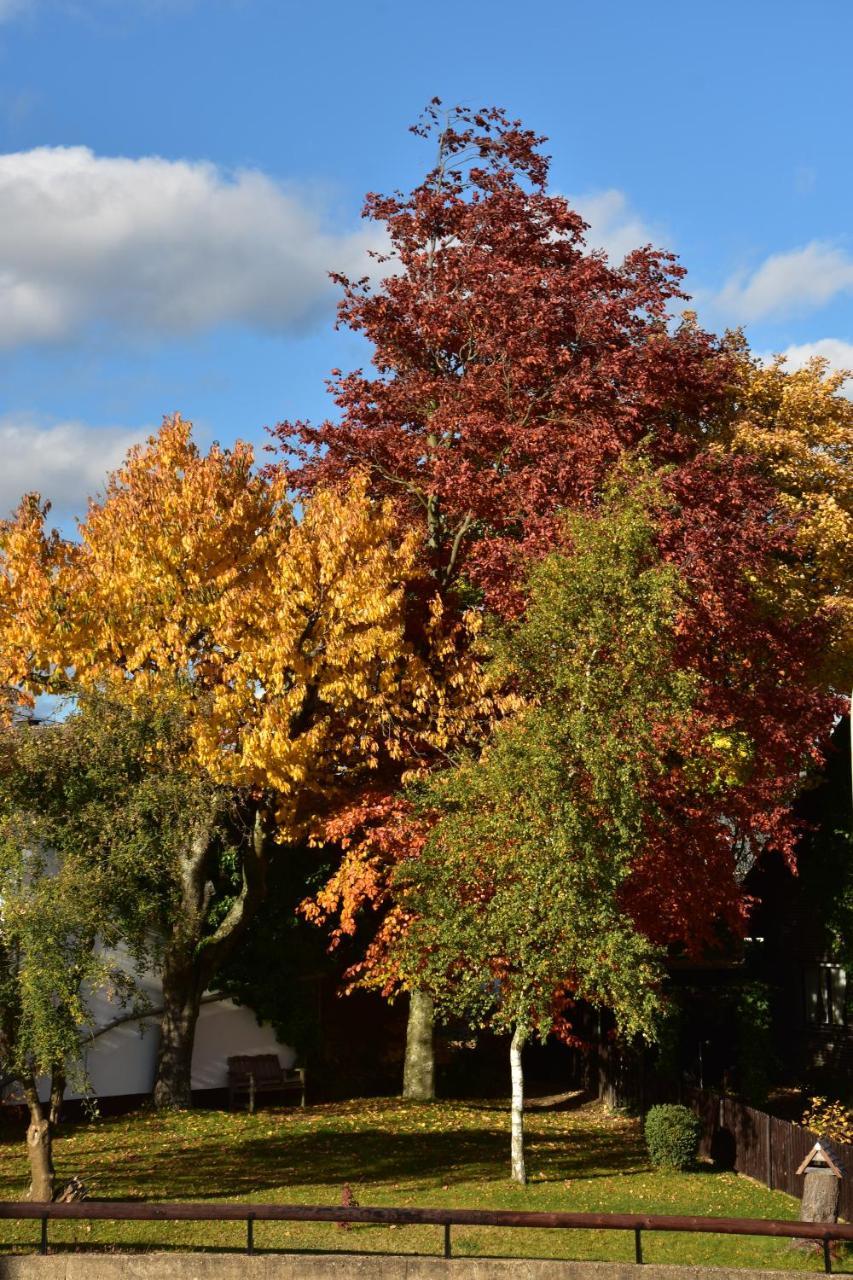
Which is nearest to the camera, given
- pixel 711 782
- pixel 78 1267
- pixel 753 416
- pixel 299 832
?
pixel 78 1267

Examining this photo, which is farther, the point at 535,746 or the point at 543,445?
the point at 543,445

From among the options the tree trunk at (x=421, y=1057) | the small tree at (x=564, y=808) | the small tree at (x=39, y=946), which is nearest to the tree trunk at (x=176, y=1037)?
the tree trunk at (x=421, y=1057)

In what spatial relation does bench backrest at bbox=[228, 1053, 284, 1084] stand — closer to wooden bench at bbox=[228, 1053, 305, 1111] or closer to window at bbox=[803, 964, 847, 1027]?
wooden bench at bbox=[228, 1053, 305, 1111]

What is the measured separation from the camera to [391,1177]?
20969 millimetres

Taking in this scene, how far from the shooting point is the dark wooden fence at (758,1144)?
798 inches

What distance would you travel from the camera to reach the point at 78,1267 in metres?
15.0

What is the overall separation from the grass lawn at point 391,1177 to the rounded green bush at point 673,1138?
331mm

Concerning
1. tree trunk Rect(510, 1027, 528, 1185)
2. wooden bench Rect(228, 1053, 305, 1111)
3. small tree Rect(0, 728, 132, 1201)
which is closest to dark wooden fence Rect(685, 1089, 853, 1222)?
tree trunk Rect(510, 1027, 528, 1185)

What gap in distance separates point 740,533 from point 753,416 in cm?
959

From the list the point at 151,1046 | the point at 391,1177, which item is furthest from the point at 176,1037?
the point at 391,1177

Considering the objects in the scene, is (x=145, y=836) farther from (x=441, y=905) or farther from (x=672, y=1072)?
(x=672, y=1072)

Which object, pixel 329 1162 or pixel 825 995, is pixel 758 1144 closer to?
pixel 329 1162

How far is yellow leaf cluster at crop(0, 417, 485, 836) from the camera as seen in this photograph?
908 inches

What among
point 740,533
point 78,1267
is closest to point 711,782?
point 740,533
